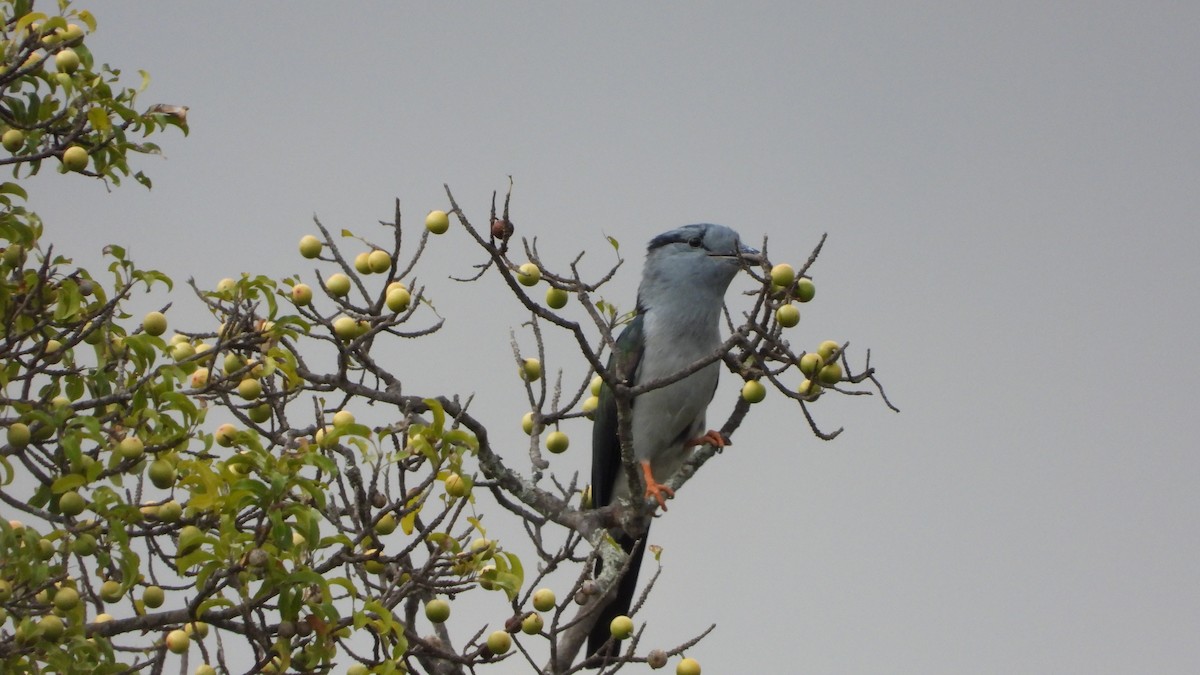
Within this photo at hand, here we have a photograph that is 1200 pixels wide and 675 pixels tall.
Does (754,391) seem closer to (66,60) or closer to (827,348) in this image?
(827,348)

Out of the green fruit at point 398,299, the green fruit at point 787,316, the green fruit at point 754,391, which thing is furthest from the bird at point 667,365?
the green fruit at point 398,299

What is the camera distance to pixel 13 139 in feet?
14.9

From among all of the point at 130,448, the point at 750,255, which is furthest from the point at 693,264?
the point at 130,448

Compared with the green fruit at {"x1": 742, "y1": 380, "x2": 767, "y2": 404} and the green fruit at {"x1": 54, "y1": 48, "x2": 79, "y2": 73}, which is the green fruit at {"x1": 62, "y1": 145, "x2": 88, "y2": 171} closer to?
the green fruit at {"x1": 54, "y1": 48, "x2": 79, "y2": 73}

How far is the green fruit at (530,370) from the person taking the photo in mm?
5852

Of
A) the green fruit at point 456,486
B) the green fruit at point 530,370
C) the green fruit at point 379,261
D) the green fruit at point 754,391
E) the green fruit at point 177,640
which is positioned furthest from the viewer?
the green fruit at point 530,370

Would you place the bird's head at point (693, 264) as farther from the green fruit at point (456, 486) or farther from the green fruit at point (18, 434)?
the green fruit at point (18, 434)

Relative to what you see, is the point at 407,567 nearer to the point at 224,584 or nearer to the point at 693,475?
the point at 224,584

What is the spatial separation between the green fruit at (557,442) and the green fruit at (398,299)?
126 cm

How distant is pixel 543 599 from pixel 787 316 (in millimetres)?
1274

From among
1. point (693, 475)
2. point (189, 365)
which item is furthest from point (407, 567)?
point (693, 475)

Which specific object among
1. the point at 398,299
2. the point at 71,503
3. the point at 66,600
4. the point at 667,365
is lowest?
the point at 66,600

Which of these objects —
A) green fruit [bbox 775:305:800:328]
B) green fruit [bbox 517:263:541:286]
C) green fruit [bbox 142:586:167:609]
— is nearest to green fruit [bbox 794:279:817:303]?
green fruit [bbox 775:305:800:328]

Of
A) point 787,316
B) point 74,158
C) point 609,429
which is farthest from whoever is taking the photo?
point 609,429
